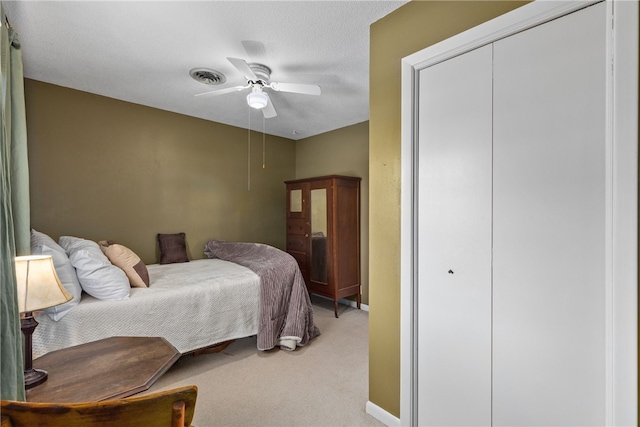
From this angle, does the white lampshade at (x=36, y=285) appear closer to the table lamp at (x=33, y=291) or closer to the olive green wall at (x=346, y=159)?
the table lamp at (x=33, y=291)

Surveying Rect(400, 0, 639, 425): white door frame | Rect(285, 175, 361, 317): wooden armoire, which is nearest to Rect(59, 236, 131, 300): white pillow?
Result: Rect(285, 175, 361, 317): wooden armoire

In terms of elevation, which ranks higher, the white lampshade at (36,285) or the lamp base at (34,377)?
the white lampshade at (36,285)

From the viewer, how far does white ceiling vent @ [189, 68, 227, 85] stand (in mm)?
2658

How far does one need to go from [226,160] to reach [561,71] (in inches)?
151

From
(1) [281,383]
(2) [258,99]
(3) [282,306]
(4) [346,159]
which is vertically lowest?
(1) [281,383]

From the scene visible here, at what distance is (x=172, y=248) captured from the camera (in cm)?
371

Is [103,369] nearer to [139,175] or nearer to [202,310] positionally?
[202,310]

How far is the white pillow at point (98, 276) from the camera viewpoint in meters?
2.19

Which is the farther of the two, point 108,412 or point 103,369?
point 103,369

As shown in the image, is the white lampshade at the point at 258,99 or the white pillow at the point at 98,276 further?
the white lampshade at the point at 258,99

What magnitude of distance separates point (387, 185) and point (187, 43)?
174 centimetres

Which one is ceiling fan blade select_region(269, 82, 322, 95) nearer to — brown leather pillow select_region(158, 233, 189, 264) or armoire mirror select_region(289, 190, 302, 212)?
armoire mirror select_region(289, 190, 302, 212)

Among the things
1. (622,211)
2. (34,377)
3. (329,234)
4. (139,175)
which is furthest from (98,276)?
(622,211)

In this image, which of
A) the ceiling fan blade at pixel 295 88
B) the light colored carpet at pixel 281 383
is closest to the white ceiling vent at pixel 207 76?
the ceiling fan blade at pixel 295 88
